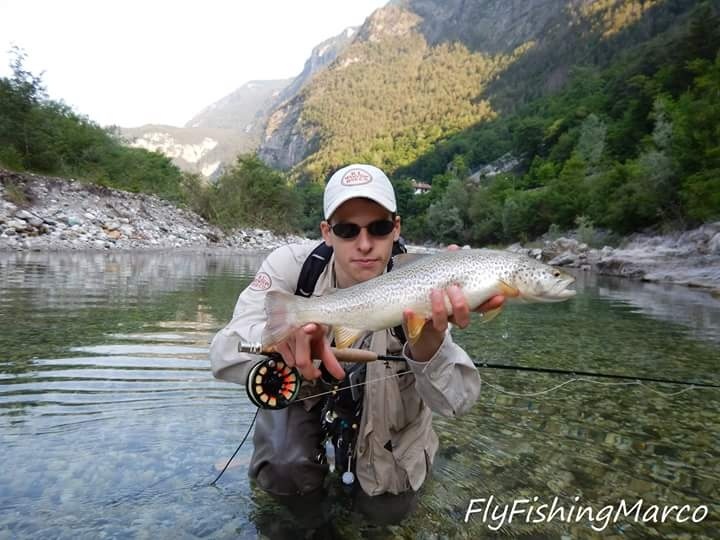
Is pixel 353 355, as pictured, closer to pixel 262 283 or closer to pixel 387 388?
pixel 387 388

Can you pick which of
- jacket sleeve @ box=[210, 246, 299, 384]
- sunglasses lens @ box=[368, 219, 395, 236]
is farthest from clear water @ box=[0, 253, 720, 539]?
sunglasses lens @ box=[368, 219, 395, 236]

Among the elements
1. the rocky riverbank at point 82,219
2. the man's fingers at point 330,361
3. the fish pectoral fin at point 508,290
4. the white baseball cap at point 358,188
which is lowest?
the man's fingers at point 330,361

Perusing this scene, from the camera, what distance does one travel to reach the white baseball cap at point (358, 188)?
310cm

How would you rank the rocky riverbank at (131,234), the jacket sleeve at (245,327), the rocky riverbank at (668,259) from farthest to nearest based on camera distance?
the rocky riverbank at (131,234) → the rocky riverbank at (668,259) → the jacket sleeve at (245,327)

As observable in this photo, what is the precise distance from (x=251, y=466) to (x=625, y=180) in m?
44.2

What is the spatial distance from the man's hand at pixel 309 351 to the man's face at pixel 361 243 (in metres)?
0.55

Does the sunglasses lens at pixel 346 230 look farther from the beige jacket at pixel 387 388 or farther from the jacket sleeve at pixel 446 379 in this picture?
the jacket sleeve at pixel 446 379

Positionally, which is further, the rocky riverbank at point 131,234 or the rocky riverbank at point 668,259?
the rocky riverbank at point 131,234

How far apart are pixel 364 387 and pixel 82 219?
2880 cm

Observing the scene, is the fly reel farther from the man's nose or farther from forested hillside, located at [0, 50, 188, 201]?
forested hillside, located at [0, 50, 188, 201]

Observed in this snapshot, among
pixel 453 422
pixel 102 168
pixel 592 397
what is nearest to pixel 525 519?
pixel 453 422

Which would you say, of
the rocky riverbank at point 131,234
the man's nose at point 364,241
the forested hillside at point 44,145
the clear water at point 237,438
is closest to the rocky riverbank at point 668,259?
the rocky riverbank at point 131,234

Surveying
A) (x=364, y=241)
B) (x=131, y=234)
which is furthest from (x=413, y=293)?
(x=131, y=234)

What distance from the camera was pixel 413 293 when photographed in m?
2.80
